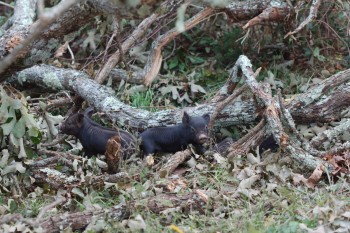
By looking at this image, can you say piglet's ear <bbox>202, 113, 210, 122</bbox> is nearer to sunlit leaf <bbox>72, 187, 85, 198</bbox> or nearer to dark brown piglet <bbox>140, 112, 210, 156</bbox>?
dark brown piglet <bbox>140, 112, 210, 156</bbox>

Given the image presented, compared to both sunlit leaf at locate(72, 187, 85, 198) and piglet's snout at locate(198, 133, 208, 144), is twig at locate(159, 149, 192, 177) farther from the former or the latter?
sunlit leaf at locate(72, 187, 85, 198)

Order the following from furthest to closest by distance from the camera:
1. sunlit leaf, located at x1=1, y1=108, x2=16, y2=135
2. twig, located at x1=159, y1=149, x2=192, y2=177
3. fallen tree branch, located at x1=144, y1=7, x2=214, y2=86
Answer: fallen tree branch, located at x1=144, y1=7, x2=214, y2=86 < twig, located at x1=159, y1=149, x2=192, y2=177 < sunlit leaf, located at x1=1, y1=108, x2=16, y2=135

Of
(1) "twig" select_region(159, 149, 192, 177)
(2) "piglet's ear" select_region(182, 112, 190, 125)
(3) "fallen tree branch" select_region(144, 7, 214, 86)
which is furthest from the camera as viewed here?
(3) "fallen tree branch" select_region(144, 7, 214, 86)

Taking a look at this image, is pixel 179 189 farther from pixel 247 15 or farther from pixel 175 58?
pixel 175 58

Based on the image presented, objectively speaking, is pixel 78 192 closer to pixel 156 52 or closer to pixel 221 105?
pixel 221 105

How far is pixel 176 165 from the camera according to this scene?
6.53 metres

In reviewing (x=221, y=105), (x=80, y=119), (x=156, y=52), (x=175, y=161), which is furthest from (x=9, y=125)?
(x=156, y=52)

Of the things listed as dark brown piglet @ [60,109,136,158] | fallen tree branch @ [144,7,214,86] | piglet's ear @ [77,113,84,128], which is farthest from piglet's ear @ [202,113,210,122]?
fallen tree branch @ [144,7,214,86]

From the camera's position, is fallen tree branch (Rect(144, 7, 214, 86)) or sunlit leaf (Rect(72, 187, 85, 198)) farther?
fallen tree branch (Rect(144, 7, 214, 86))

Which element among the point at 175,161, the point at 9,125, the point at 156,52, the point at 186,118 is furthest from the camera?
the point at 156,52

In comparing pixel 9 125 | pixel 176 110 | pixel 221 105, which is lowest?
pixel 176 110

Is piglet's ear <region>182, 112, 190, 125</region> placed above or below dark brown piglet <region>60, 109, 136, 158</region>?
above

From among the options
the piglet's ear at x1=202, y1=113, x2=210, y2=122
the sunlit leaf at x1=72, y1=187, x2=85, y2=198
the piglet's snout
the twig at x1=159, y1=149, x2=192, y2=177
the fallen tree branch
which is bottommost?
the twig at x1=159, y1=149, x2=192, y2=177

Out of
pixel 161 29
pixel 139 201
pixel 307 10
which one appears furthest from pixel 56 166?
pixel 307 10
